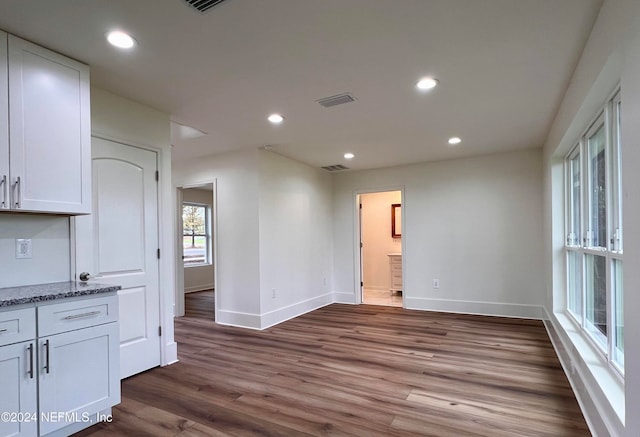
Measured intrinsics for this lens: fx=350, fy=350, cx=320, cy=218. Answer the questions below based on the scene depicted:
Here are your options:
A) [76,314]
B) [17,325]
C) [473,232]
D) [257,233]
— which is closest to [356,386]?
[76,314]

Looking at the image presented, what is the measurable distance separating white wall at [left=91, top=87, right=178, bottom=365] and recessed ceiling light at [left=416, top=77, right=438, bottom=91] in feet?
7.55

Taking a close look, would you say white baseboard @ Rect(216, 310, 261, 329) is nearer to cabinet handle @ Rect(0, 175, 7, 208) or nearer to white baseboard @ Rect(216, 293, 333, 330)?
white baseboard @ Rect(216, 293, 333, 330)

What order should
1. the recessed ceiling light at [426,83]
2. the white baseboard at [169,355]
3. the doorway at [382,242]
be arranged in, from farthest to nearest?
the doorway at [382,242] < the white baseboard at [169,355] < the recessed ceiling light at [426,83]

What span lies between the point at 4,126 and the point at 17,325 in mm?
1124

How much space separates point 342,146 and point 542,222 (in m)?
2.92

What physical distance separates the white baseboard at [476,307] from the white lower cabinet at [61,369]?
4.35 meters

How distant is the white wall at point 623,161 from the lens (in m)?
1.43

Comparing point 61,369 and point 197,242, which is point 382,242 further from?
point 61,369

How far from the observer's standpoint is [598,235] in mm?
→ 2547

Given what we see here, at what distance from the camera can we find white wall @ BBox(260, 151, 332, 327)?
15.2ft

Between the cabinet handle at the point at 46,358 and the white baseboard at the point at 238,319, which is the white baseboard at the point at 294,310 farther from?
the cabinet handle at the point at 46,358

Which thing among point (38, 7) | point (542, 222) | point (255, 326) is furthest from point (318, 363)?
point (542, 222)

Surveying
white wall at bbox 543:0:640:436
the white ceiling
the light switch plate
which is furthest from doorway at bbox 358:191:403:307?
the light switch plate

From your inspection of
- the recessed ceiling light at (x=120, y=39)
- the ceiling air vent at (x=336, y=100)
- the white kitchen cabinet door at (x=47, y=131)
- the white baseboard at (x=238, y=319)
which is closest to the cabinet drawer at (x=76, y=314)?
the white kitchen cabinet door at (x=47, y=131)
